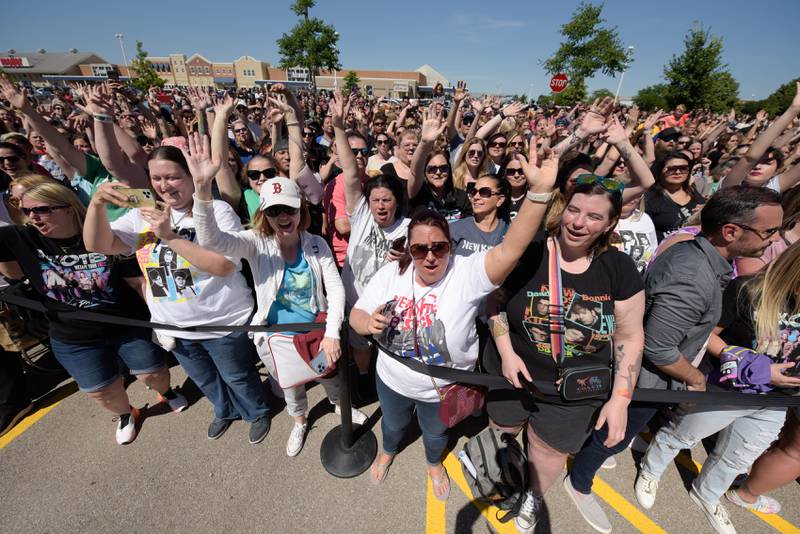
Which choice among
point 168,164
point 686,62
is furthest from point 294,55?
point 168,164

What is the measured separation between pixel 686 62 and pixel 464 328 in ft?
116

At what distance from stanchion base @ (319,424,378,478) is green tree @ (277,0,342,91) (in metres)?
43.7

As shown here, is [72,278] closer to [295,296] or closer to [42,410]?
[295,296]

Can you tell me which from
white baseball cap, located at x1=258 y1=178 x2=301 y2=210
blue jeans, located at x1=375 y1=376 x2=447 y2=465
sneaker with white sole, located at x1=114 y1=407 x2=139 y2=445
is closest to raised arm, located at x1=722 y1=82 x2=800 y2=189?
blue jeans, located at x1=375 y1=376 x2=447 y2=465

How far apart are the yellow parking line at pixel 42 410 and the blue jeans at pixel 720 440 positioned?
5.83 m

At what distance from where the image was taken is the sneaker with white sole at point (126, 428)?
3.14 meters

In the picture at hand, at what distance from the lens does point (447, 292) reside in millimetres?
1973

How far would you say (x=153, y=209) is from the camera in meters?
1.99

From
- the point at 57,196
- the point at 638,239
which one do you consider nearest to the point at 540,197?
the point at 638,239

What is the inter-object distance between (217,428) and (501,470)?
263 cm

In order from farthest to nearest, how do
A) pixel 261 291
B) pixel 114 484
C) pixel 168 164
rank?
pixel 114 484 < pixel 261 291 < pixel 168 164

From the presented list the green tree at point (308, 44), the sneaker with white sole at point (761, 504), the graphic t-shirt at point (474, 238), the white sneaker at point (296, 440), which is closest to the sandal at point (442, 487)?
the white sneaker at point (296, 440)

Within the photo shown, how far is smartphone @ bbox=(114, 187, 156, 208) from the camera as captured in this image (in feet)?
6.55

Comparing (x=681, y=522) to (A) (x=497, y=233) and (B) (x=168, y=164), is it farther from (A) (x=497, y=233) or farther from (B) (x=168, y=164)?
(B) (x=168, y=164)
